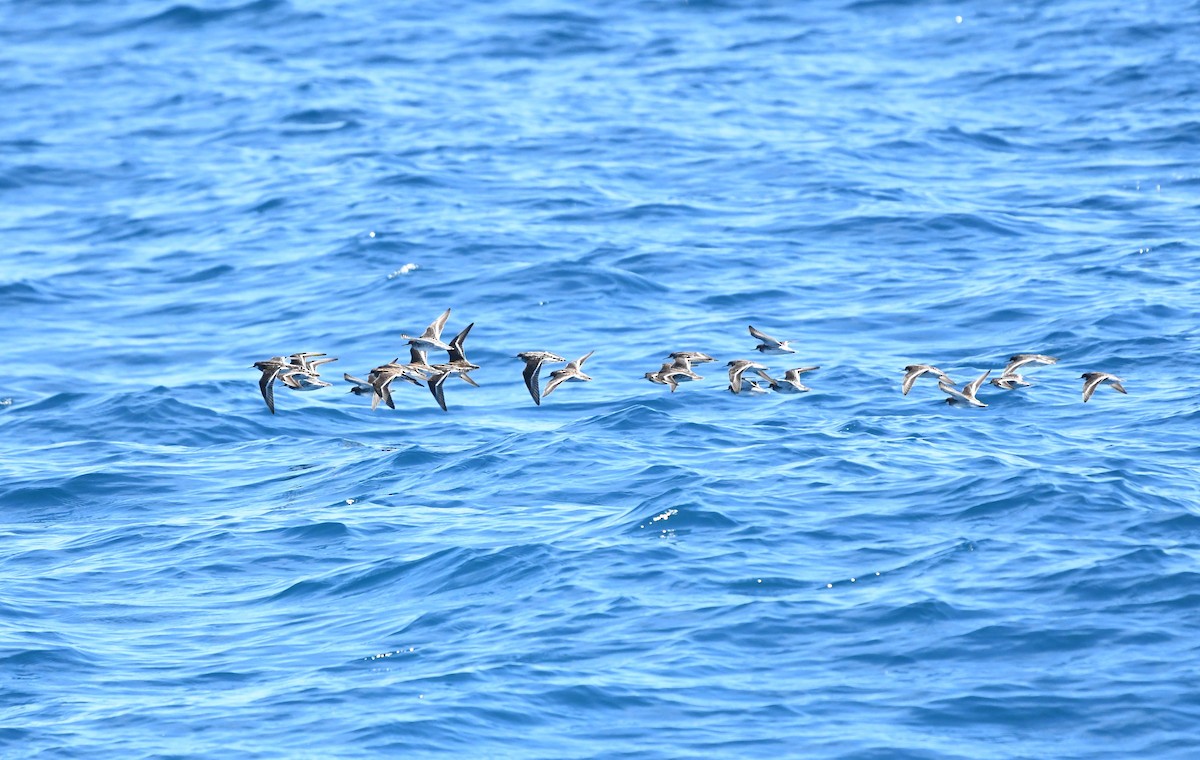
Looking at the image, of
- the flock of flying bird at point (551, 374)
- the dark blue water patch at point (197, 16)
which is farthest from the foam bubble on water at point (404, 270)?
the dark blue water patch at point (197, 16)

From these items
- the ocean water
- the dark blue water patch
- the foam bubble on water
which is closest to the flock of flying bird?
the ocean water

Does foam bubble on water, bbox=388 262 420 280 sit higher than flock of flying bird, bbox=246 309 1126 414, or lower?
lower

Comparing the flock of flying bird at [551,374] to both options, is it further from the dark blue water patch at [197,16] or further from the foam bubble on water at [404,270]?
the dark blue water patch at [197,16]

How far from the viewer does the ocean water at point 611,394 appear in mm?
16156

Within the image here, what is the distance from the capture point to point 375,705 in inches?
632

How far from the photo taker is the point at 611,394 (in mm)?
24891

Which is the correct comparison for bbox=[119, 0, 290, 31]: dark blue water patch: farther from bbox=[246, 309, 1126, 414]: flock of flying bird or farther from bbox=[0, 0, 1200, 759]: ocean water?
bbox=[246, 309, 1126, 414]: flock of flying bird

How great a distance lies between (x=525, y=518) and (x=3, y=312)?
15.4 metres

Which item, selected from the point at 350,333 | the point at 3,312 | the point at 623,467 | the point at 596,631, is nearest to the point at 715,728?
the point at 596,631

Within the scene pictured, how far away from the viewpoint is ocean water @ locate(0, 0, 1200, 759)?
53.0ft

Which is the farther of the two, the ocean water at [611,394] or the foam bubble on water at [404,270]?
the foam bubble on water at [404,270]

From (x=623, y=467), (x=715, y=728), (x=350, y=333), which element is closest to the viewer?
(x=715, y=728)

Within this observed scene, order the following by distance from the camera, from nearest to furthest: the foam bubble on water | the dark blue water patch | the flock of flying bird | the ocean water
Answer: the ocean water < the flock of flying bird < the foam bubble on water < the dark blue water patch

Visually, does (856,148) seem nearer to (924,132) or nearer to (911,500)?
(924,132)
